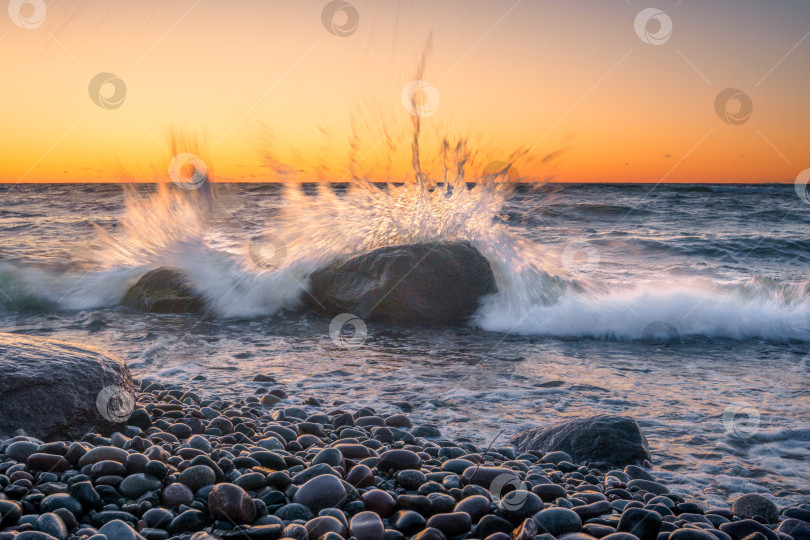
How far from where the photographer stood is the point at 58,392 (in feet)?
9.08

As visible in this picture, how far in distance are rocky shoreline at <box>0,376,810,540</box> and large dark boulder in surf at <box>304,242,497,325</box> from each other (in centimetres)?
367

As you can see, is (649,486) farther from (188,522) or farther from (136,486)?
(136,486)

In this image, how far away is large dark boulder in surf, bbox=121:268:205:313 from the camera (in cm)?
715

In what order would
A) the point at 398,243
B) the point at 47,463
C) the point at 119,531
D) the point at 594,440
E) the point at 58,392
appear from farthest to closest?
1. the point at 398,243
2. the point at 594,440
3. the point at 58,392
4. the point at 47,463
5. the point at 119,531

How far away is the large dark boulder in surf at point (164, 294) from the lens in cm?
715

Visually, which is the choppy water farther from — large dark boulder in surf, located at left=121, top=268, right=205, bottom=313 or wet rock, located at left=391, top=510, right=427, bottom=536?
wet rock, located at left=391, top=510, right=427, bottom=536

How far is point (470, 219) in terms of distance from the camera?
25.4 feet

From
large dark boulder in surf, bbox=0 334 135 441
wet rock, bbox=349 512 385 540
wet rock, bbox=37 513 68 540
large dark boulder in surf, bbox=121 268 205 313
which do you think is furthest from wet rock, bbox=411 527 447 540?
large dark boulder in surf, bbox=121 268 205 313

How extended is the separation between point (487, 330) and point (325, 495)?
4.37m

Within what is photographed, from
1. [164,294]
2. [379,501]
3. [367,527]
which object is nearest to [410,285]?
[164,294]

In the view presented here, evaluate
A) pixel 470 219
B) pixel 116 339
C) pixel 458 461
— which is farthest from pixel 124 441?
pixel 470 219

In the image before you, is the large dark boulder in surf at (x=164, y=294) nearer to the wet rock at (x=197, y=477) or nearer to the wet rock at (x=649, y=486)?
the wet rock at (x=197, y=477)

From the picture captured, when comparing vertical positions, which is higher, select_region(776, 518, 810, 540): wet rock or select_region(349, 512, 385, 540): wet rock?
select_region(349, 512, 385, 540): wet rock

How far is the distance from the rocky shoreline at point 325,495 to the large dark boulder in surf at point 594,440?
59mm
